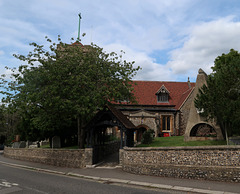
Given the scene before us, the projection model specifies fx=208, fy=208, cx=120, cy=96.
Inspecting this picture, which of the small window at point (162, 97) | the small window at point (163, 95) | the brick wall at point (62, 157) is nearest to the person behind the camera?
the brick wall at point (62, 157)

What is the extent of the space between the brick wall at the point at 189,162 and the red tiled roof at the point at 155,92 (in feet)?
68.8

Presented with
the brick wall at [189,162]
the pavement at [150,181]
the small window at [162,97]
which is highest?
the small window at [162,97]

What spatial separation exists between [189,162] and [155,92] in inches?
1008

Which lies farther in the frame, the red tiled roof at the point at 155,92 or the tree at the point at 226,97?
the red tiled roof at the point at 155,92

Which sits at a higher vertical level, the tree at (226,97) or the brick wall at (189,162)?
the tree at (226,97)

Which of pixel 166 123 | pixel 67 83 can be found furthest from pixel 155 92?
pixel 67 83

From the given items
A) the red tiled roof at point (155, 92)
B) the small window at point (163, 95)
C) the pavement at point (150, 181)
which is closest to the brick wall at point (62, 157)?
the pavement at point (150, 181)

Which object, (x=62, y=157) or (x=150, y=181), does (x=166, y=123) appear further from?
(x=150, y=181)

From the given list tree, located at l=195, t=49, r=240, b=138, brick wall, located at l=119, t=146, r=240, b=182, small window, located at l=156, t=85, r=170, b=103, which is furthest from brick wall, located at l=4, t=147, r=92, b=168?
small window, located at l=156, t=85, r=170, b=103

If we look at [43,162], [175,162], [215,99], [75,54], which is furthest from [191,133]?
[43,162]

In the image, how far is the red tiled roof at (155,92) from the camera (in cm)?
3566

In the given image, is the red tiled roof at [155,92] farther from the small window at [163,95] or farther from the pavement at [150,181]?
the pavement at [150,181]

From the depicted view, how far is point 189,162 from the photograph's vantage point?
41.0 feet

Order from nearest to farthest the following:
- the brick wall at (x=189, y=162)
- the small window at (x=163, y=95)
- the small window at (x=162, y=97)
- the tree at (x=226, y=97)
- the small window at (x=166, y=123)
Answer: the brick wall at (x=189, y=162), the tree at (x=226, y=97), the small window at (x=166, y=123), the small window at (x=163, y=95), the small window at (x=162, y=97)
